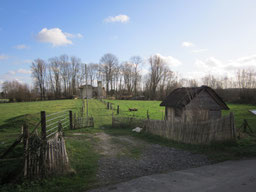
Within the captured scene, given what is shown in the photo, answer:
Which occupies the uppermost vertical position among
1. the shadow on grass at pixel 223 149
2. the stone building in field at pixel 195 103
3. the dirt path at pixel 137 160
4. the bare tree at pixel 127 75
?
the bare tree at pixel 127 75

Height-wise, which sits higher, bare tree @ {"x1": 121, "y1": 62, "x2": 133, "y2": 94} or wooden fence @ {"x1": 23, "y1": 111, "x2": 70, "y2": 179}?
bare tree @ {"x1": 121, "y1": 62, "x2": 133, "y2": 94}

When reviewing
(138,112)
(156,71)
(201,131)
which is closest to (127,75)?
(156,71)

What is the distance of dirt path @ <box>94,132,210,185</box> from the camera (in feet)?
21.4

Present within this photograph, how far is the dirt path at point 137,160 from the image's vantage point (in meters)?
6.52

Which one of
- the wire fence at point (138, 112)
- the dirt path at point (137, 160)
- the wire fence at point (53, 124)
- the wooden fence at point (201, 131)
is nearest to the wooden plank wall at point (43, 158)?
the dirt path at point (137, 160)

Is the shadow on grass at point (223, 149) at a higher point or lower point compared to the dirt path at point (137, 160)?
higher

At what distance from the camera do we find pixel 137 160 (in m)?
8.01

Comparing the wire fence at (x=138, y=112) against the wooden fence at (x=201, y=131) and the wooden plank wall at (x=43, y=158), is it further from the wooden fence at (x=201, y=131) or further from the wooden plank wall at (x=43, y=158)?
the wooden plank wall at (x=43, y=158)

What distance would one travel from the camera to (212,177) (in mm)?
5906

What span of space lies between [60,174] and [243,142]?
31.0 feet

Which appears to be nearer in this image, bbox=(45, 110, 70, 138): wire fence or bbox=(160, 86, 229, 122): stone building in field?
bbox=(45, 110, 70, 138): wire fence

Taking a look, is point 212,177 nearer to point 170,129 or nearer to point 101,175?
point 101,175

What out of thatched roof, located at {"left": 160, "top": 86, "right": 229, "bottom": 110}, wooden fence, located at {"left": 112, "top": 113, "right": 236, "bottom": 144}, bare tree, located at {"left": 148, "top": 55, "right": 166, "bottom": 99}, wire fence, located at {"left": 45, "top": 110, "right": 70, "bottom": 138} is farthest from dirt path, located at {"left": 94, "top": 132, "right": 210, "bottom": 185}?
bare tree, located at {"left": 148, "top": 55, "right": 166, "bottom": 99}

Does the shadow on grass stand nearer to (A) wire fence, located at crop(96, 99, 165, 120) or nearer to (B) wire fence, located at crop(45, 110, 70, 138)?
(B) wire fence, located at crop(45, 110, 70, 138)
